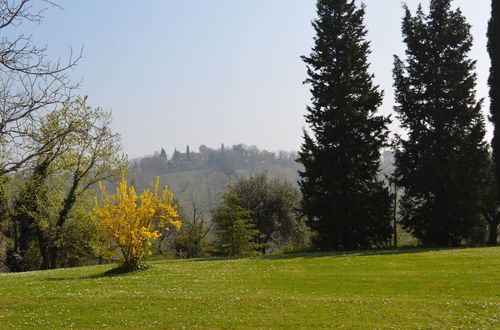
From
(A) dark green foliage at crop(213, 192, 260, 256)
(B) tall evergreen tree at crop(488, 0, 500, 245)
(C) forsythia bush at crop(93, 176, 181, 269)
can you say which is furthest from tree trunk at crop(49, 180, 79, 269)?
(B) tall evergreen tree at crop(488, 0, 500, 245)

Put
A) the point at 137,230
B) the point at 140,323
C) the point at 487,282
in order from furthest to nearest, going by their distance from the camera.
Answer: the point at 137,230, the point at 487,282, the point at 140,323

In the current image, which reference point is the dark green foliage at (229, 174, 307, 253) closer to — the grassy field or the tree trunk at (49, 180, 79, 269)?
the tree trunk at (49, 180, 79, 269)

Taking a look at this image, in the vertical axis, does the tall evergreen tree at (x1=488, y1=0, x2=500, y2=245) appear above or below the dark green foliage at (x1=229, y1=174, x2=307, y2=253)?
above

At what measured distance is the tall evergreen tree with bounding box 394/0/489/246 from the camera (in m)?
32.0

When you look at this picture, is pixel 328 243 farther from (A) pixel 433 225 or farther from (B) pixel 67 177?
(B) pixel 67 177

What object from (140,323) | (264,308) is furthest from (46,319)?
(264,308)

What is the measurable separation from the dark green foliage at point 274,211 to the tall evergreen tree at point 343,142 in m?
16.2

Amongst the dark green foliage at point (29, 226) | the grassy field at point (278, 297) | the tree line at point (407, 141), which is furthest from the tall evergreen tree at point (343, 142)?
the dark green foliage at point (29, 226)

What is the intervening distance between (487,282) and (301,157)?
21596 millimetres

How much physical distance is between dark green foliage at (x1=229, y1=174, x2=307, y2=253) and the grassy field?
29.4 metres

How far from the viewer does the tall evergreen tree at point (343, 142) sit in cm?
3356

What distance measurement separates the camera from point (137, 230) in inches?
897

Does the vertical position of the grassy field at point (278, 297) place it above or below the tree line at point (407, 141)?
below

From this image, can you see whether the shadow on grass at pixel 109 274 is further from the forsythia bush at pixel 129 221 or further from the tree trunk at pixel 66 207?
the tree trunk at pixel 66 207
